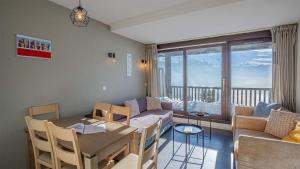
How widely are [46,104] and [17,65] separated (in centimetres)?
68

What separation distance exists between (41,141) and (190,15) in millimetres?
2817

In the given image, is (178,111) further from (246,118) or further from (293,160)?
(293,160)

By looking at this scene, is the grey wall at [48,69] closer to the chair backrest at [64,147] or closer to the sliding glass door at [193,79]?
the chair backrest at [64,147]

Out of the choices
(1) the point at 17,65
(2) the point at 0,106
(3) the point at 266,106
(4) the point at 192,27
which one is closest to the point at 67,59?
(1) the point at 17,65

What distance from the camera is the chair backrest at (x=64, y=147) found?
4.25 ft

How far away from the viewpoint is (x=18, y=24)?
2076 mm

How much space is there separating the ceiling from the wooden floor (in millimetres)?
2514

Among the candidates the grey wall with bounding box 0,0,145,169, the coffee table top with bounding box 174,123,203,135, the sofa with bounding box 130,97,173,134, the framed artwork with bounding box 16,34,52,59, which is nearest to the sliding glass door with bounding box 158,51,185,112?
the sofa with bounding box 130,97,173,134

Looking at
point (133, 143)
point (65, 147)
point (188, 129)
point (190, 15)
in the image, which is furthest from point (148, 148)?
point (190, 15)

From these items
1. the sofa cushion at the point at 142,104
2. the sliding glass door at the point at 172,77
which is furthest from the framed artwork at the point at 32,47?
the sliding glass door at the point at 172,77

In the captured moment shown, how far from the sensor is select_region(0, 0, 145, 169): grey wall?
1993 millimetres

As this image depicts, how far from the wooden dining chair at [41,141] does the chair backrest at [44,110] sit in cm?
59

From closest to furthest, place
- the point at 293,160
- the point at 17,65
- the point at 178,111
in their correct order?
the point at 293,160
the point at 17,65
the point at 178,111

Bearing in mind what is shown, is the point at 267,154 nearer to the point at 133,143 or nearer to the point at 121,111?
the point at 133,143
